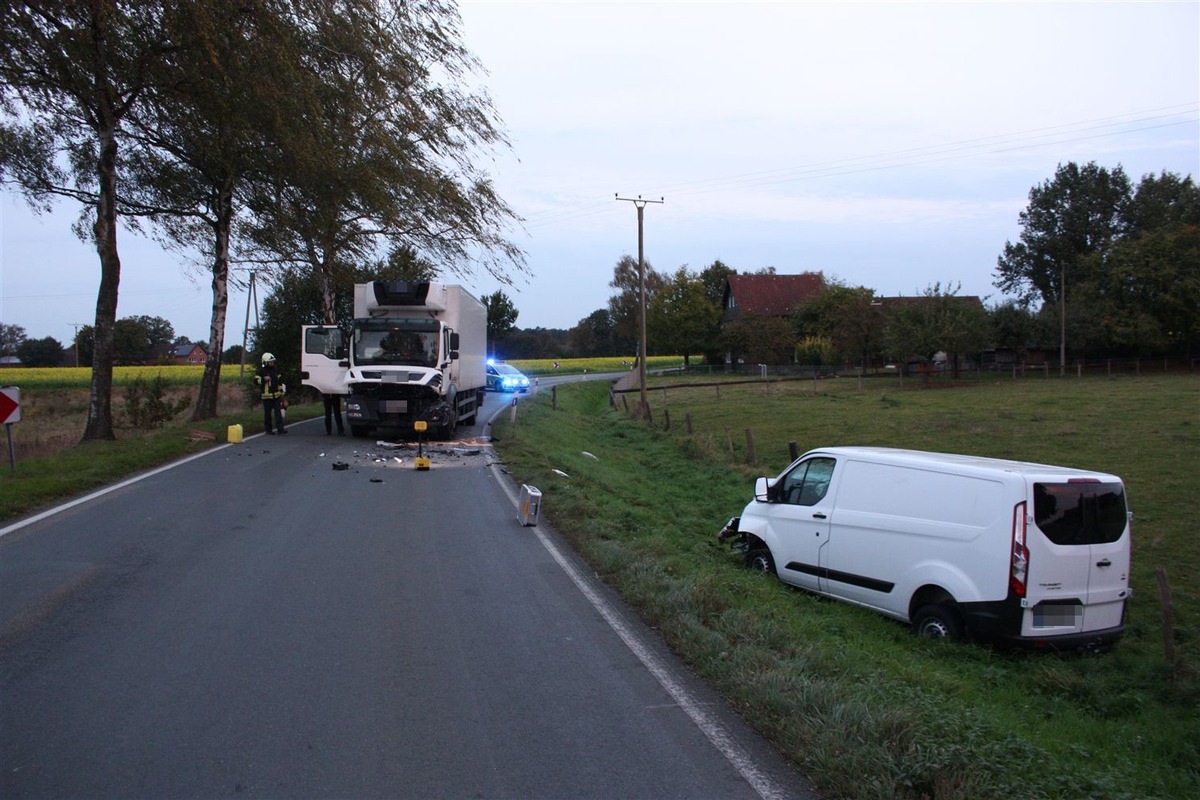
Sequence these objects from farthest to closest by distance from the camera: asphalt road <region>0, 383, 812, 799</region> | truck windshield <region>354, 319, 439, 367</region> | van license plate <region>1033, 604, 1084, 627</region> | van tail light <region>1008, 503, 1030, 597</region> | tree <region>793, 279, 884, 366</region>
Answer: tree <region>793, 279, 884, 366</region>
truck windshield <region>354, 319, 439, 367</region>
van license plate <region>1033, 604, 1084, 627</region>
van tail light <region>1008, 503, 1030, 597</region>
asphalt road <region>0, 383, 812, 799</region>

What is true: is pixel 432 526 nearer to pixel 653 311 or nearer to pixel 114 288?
pixel 114 288

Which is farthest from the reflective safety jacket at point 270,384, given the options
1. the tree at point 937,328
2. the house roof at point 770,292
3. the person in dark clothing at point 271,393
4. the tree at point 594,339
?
the tree at point 594,339

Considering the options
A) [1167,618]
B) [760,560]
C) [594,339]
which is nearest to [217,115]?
[760,560]

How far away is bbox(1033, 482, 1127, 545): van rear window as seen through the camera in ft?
25.8

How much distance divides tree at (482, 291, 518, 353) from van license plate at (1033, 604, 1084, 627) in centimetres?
8842

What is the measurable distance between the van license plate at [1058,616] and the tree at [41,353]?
334 ft

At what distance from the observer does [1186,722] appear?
7242mm

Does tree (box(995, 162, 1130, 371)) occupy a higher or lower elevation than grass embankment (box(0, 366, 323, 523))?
higher

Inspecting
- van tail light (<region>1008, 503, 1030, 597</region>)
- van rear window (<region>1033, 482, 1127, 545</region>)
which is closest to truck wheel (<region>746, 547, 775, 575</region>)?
van tail light (<region>1008, 503, 1030, 597</region>)

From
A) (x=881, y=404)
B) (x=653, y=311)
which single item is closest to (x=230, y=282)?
(x=881, y=404)

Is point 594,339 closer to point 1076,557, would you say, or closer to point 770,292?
point 770,292

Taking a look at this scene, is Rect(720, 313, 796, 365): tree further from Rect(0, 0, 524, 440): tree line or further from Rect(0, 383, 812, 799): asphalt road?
Rect(0, 383, 812, 799): asphalt road

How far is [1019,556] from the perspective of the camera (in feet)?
25.5

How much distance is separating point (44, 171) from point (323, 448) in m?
9.10
